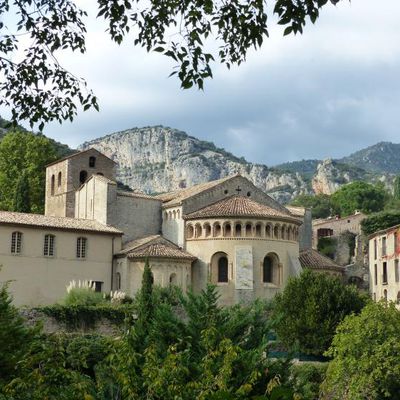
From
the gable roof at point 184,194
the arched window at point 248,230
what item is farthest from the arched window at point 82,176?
the arched window at point 248,230

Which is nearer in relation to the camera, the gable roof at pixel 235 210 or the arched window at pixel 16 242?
→ the arched window at pixel 16 242

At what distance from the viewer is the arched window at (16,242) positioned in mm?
50406

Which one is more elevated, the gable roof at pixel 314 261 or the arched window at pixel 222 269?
the gable roof at pixel 314 261

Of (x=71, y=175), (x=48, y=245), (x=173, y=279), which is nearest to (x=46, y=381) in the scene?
(x=48, y=245)

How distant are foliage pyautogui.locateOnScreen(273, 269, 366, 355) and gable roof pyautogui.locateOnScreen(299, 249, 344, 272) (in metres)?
11.5

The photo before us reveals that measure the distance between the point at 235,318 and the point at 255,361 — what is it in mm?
2481

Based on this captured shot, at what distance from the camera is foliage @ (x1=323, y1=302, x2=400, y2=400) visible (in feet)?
112

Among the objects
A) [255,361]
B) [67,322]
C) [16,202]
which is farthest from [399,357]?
[16,202]

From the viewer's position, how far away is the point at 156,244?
54.4m

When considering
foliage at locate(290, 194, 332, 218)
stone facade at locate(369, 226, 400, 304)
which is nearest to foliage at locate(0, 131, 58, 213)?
stone facade at locate(369, 226, 400, 304)

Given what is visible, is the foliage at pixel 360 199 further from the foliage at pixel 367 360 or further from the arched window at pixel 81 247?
the foliage at pixel 367 360

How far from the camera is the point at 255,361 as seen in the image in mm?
19859

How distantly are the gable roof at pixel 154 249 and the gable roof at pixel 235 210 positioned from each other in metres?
2.84

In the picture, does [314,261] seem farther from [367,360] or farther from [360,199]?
[360,199]
